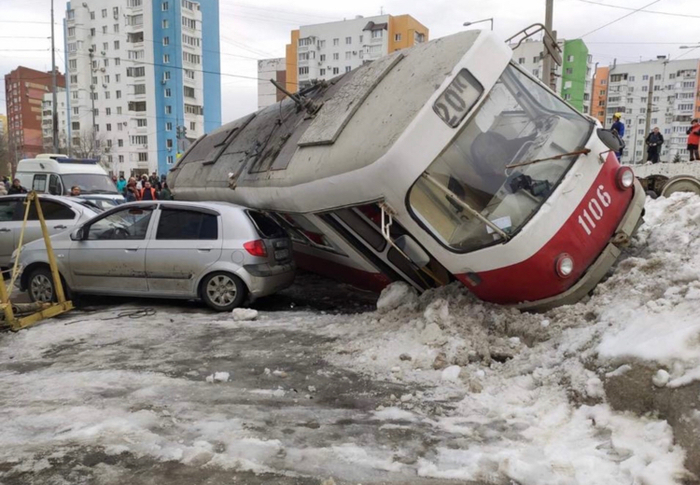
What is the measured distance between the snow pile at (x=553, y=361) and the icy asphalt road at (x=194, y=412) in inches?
11.7

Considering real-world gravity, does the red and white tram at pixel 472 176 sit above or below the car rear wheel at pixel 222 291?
above

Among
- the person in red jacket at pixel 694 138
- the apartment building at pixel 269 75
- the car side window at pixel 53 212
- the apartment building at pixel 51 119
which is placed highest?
the apartment building at pixel 269 75

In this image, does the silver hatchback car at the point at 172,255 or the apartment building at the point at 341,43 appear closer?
the silver hatchback car at the point at 172,255

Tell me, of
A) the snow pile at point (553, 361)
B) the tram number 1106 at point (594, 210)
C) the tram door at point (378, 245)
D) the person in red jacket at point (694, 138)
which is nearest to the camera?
the snow pile at point (553, 361)

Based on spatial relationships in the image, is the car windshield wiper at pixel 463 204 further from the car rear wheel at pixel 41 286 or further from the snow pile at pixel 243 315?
the car rear wheel at pixel 41 286

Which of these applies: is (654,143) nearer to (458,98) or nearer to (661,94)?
(458,98)

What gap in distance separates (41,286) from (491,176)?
254 inches

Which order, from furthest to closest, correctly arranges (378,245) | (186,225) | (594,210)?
(186,225) → (378,245) → (594,210)

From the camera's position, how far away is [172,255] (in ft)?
23.5

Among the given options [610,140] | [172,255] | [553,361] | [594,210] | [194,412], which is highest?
[610,140]

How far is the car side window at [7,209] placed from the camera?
33.0ft

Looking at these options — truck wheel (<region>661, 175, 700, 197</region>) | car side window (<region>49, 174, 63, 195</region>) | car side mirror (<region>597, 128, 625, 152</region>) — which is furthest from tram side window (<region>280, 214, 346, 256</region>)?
car side window (<region>49, 174, 63, 195</region>)

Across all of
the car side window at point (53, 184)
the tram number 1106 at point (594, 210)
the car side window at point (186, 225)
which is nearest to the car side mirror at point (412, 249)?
the tram number 1106 at point (594, 210)

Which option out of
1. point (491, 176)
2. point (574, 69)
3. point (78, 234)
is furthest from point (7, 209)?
point (574, 69)
